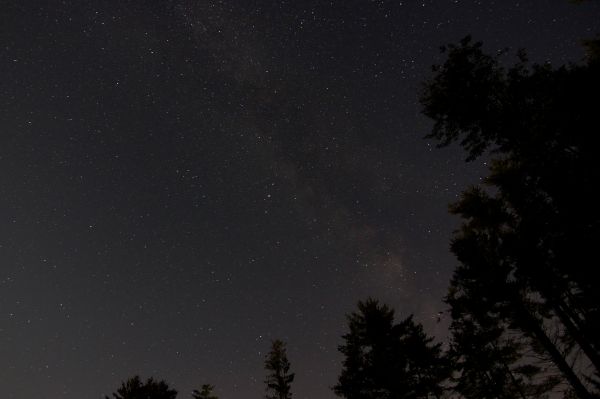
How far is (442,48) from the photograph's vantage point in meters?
15.6

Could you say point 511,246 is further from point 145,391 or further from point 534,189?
point 145,391

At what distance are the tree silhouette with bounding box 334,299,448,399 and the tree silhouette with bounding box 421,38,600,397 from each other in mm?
6606

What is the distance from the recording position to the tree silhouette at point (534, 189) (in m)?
10.8

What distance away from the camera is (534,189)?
1350 cm

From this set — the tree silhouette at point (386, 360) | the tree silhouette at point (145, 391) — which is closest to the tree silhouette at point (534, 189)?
the tree silhouette at point (386, 360)

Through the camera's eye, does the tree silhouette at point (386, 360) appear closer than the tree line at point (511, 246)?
No

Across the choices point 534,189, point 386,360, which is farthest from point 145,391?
point 534,189

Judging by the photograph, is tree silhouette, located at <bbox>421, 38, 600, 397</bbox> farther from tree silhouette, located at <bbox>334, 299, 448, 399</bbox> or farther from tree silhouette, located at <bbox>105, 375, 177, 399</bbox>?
tree silhouette, located at <bbox>105, 375, 177, 399</bbox>

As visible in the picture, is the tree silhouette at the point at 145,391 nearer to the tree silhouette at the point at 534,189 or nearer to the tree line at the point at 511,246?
the tree line at the point at 511,246

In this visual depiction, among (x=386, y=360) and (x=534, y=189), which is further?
(x=386, y=360)

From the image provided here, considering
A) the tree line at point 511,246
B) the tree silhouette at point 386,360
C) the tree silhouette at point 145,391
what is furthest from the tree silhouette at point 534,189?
the tree silhouette at point 145,391

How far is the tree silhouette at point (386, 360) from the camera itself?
742 inches

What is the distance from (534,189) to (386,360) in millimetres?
11486

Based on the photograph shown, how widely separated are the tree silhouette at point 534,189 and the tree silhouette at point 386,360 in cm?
661
